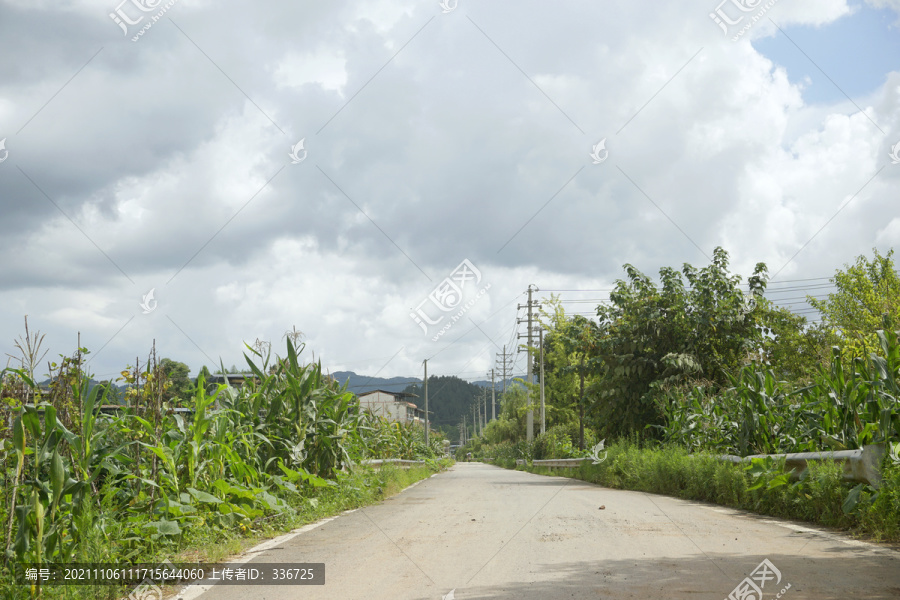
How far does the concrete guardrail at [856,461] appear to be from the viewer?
718 centimetres

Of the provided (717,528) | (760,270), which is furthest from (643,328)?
(717,528)

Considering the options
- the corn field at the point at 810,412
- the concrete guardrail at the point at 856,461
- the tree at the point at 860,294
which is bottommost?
the concrete guardrail at the point at 856,461

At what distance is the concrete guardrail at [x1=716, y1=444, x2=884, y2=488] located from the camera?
7.18 metres

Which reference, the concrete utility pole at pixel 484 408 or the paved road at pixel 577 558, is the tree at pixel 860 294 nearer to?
the paved road at pixel 577 558

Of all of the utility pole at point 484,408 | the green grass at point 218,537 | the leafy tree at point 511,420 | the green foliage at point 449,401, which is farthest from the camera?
the green foliage at point 449,401

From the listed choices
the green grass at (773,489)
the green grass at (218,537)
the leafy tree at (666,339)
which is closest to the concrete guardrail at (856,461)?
the green grass at (773,489)

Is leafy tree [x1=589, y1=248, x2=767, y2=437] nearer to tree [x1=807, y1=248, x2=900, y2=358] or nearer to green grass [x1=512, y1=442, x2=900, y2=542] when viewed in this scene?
green grass [x1=512, y1=442, x2=900, y2=542]

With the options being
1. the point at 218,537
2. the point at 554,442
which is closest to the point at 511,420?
the point at 554,442

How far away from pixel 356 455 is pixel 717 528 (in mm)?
6901

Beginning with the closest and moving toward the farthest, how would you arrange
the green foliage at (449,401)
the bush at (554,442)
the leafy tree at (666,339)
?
the leafy tree at (666,339)
the bush at (554,442)
the green foliage at (449,401)

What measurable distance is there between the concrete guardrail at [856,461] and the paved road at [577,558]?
0.75 metres

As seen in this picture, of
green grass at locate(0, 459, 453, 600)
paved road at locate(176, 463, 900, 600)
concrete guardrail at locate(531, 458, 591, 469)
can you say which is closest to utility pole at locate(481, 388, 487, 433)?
concrete guardrail at locate(531, 458, 591, 469)

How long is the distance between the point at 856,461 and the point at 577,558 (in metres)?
3.75

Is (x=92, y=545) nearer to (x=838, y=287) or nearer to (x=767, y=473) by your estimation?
(x=767, y=473)
